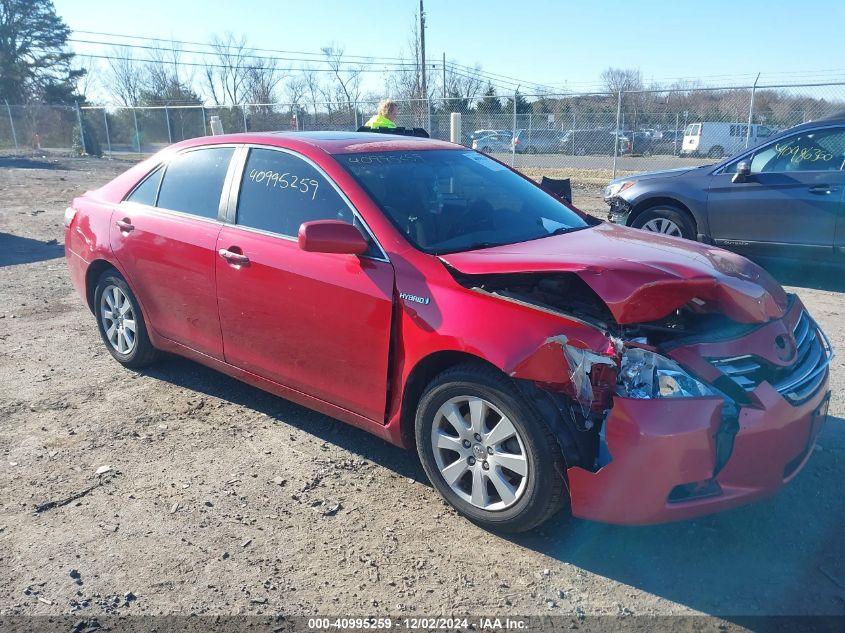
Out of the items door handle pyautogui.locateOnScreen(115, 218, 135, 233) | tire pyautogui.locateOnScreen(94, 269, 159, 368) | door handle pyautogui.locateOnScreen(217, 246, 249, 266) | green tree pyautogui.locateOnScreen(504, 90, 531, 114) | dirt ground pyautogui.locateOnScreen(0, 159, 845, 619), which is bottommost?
dirt ground pyautogui.locateOnScreen(0, 159, 845, 619)

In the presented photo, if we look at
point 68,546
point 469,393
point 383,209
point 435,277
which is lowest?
point 68,546

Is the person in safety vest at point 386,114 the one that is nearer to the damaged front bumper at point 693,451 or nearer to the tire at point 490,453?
the tire at point 490,453

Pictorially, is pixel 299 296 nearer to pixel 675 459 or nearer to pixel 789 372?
pixel 675 459

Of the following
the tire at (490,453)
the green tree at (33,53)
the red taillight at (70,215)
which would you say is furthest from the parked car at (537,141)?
the green tree at (33,53)

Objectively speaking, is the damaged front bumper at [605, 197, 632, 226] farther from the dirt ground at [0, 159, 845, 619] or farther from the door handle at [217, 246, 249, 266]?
the door handle at [217, 246, 249, 266]

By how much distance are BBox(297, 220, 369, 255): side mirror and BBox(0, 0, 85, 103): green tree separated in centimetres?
5382

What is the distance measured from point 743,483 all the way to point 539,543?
89cm

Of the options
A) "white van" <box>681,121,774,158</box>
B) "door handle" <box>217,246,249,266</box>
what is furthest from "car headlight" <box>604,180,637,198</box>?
"white van" <box>681,121,774,158</box>

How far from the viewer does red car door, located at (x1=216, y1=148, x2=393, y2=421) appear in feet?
11.0

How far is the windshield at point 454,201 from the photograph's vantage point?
356 cm

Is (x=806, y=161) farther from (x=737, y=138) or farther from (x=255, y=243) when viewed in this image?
(x=737, y=138)

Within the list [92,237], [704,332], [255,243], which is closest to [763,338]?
[704,332]

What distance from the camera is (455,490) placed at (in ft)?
10.4

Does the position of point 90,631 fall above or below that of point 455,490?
below
